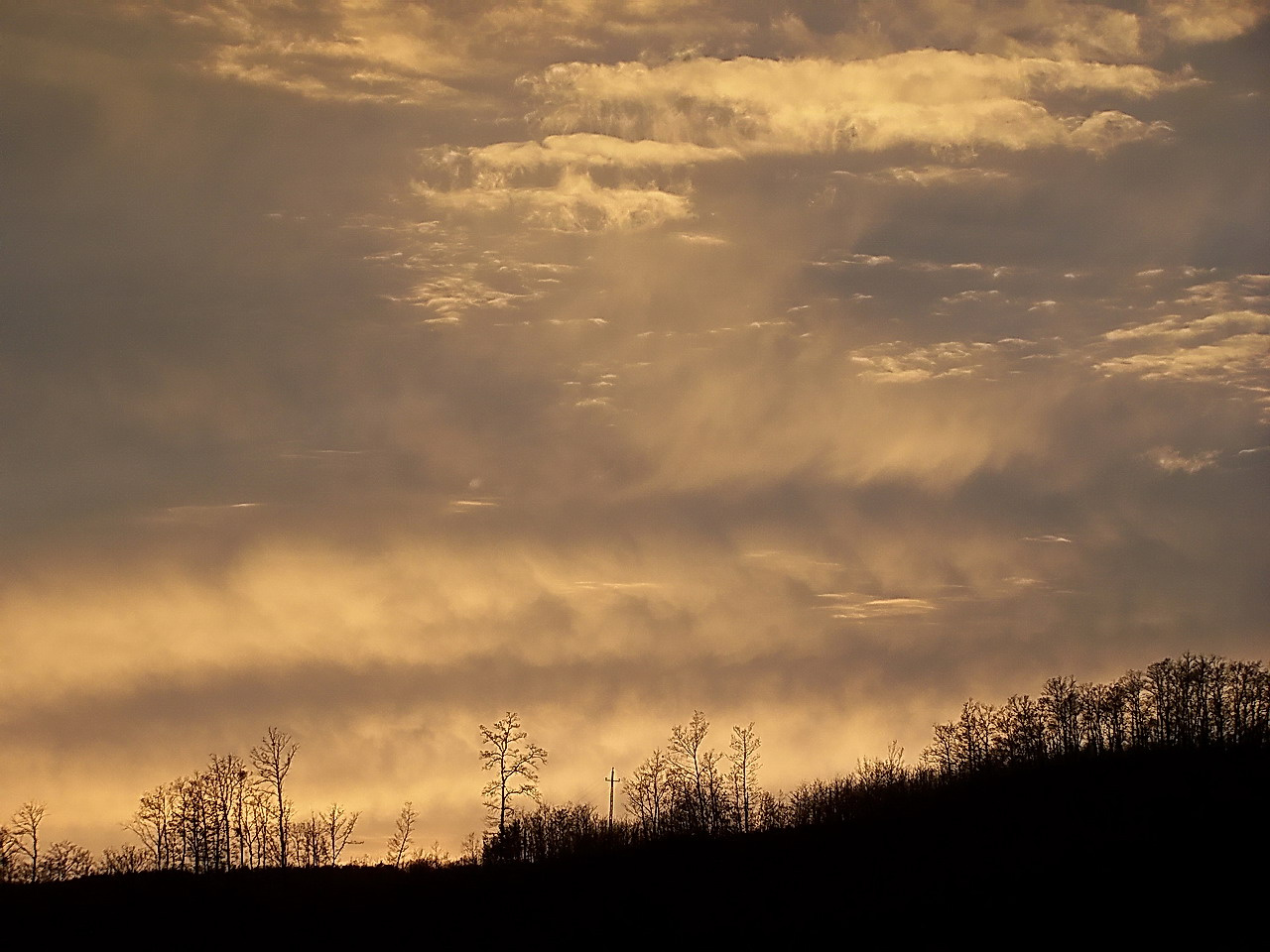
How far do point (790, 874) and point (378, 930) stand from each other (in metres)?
18.6

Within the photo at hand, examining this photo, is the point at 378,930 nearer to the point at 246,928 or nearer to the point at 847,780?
the point at 246,928

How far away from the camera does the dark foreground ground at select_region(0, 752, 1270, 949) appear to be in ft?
151

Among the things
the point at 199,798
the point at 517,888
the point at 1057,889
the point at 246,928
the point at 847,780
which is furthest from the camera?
the point at 199,798

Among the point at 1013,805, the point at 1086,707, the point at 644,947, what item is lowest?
the point at 644,947

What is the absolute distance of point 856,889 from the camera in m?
52.4

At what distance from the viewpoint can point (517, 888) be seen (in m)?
58.4

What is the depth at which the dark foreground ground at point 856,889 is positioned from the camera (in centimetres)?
4594

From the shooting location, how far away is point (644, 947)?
50.2m

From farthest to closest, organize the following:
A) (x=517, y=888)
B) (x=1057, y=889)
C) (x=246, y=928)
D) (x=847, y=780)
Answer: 1. (x=847, y=780)
2. (x=517, y=888)
3. (x=246, y=928)
4. (x=1057, y=889)

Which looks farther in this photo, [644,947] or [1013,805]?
[1013,805]

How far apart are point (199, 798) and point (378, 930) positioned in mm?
70252

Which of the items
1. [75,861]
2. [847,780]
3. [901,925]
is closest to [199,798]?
[75,861]

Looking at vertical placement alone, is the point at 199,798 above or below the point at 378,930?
above

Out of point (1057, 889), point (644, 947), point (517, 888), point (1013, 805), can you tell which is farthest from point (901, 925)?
point (517, 888)
